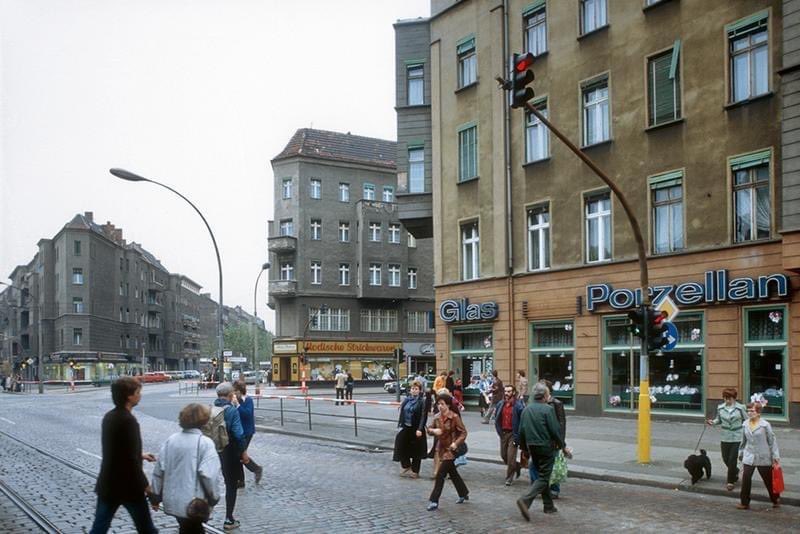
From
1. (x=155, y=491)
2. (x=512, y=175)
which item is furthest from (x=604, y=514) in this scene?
(x=512, y=175)

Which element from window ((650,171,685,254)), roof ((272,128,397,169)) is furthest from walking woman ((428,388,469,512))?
roof ((272,128,397,169))

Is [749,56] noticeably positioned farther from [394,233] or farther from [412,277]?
[412,277]

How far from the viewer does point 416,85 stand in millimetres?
32375

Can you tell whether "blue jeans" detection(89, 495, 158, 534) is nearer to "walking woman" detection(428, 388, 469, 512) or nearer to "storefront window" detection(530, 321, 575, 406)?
"walking woman" detection(428, 388, 469, 512)

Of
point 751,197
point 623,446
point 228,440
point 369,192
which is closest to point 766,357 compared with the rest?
point 751,197

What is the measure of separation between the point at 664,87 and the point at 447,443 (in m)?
15.4

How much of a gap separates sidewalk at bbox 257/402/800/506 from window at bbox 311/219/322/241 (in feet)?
125

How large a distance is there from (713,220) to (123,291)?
8865 centimetres

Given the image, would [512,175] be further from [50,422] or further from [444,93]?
[50,422]

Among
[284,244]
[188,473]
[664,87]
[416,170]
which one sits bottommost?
[188,473]

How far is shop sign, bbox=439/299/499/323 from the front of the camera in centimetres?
2741

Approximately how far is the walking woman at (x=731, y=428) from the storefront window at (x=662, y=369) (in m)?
9.95

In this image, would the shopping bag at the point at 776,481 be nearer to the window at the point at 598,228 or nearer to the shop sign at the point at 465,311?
the window at the point at 598,228

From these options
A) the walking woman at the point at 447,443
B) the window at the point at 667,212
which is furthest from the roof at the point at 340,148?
the walking woman at the point at 447,443
